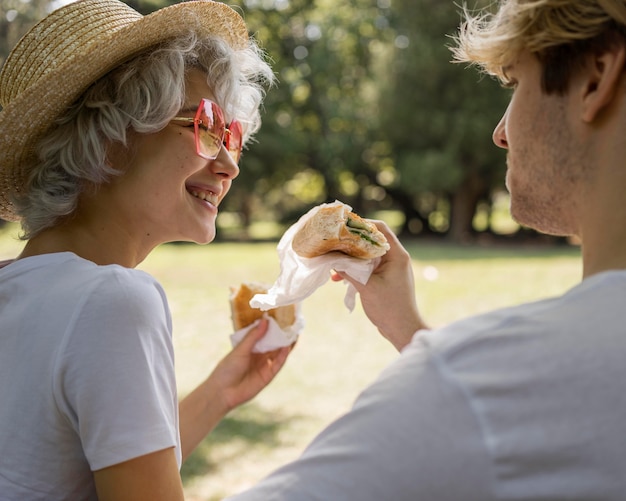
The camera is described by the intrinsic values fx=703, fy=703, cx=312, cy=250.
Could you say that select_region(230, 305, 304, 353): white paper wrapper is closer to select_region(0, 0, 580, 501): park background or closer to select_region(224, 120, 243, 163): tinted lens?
select_region(224, 120, 243, 163): tinted lens

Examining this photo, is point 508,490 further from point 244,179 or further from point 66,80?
point 244,179

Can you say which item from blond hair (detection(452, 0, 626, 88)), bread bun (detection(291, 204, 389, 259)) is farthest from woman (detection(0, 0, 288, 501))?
blond hair (detection(452, 0, 626, 88))

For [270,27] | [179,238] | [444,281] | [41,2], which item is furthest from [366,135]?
[179,238]

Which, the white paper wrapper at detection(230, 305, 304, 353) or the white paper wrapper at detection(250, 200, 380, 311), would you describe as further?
the white paper wrapper at detection(230, 305, 304, 353)

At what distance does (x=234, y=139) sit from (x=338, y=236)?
0.51m

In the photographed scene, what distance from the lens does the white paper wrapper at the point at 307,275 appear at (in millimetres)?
2436

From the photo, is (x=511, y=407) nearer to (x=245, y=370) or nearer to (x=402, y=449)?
(x=402, y=449)

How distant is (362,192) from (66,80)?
1148 inches

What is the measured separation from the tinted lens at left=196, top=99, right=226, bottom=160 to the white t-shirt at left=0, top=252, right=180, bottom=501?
65 centimetres

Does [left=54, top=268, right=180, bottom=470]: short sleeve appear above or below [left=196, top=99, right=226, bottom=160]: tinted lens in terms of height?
below

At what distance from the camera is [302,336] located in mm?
10461

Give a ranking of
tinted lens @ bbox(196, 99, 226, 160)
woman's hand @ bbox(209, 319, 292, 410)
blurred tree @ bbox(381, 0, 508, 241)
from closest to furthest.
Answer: tinted lens @ bbox(196, 99, 226, 160) → woman's hand @ bbox(209, 319, 292, 410) → blurred tree @ bbox(381, 0, 508, 241)

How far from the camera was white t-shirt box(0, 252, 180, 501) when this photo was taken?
59.1 inches

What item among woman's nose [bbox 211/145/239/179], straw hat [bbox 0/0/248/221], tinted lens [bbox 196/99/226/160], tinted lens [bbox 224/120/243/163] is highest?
straw hat [bbox 0/0/248/221]
